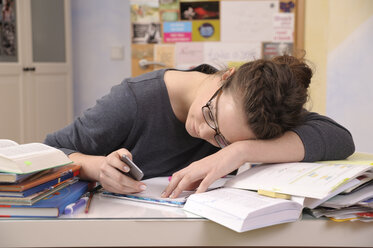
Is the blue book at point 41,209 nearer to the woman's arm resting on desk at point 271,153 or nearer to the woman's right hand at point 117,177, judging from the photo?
the woman's right hand at point 117,177

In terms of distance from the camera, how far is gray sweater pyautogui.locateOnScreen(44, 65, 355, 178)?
3.71ft

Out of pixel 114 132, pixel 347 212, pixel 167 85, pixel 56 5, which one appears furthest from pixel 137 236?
pixel 56 5

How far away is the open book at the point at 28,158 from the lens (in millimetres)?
812

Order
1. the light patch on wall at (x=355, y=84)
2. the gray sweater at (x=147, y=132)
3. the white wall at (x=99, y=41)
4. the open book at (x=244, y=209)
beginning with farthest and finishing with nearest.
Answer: the white wall at (x=99, y=41)
the light patch on wall at (x=355, y=84)
the gray sweater at (x=147, y=132)
the open book at (x=244, y=209)

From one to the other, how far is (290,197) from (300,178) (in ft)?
0.19

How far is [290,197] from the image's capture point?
86 centimetres

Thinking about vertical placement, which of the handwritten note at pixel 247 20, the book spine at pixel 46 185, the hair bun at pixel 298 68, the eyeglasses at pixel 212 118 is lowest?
the book spine at pixel 46 185

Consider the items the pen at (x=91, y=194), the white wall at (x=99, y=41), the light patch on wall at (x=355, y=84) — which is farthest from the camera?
the white wall at (x=99, y=41)

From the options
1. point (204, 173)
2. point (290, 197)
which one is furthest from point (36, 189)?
point (290, 197)

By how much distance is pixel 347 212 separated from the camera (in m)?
0.85

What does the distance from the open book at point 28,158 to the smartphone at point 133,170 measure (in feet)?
0.39

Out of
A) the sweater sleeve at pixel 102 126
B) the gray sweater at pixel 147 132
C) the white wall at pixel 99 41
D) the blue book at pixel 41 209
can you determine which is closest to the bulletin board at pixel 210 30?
the white wall at pixel 99 41

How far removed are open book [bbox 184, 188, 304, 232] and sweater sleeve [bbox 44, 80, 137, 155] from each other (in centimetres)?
42

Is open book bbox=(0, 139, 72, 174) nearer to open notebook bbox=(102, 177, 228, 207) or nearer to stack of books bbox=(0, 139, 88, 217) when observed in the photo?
stack of books bbox=(0, 139, 88, 217)
